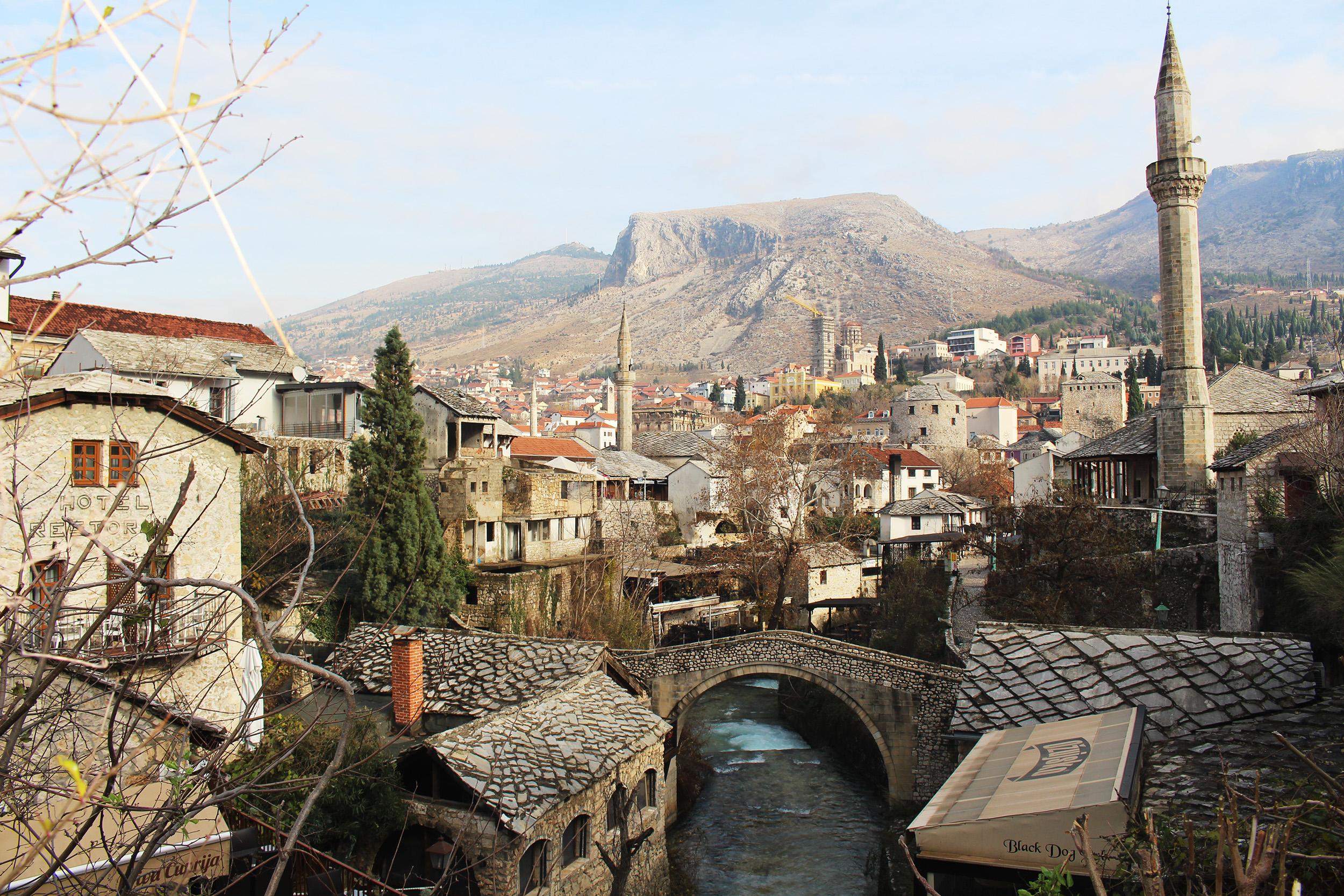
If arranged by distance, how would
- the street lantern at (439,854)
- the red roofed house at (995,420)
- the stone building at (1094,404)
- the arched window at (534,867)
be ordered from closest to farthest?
the street lantern at (439,854) → the arched window at (534,867) → the stone building at (1094,404) → the red roofed house at (995,420)

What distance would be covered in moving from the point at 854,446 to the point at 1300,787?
28787mm

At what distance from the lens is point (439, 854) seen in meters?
9.98

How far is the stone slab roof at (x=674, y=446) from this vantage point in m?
43.0

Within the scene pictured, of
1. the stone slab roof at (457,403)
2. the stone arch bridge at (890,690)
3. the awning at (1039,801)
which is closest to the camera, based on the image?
the awning at (1039,801)

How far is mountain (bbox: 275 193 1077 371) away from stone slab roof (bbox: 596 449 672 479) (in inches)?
4038

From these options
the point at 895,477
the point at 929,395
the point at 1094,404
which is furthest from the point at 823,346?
the point at 895,477

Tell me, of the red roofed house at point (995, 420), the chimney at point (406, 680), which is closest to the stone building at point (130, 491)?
the chimney at point (406, 680)

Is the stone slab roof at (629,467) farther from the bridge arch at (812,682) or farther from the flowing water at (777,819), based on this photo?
the bridge arch at (812,682)

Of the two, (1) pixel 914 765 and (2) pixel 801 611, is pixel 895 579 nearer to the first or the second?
(2) pixel 801 611

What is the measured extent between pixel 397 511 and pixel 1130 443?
1946 centimetres

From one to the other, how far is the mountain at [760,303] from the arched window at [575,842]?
5189 inches

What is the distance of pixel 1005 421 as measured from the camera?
73.4 metres

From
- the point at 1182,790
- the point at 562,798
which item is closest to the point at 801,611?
the point at 562,798

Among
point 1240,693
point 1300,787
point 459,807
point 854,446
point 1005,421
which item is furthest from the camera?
point 1005,421
